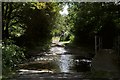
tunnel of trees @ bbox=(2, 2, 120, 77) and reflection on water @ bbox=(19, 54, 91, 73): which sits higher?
tunnel of trees @ bbox=(2, 2, 120, 77)

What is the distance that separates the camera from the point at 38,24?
29.0 m

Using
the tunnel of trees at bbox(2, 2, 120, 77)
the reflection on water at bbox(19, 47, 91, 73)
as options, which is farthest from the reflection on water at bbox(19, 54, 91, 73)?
the tunnel of trees at bbox(2, 2, 120, 77)

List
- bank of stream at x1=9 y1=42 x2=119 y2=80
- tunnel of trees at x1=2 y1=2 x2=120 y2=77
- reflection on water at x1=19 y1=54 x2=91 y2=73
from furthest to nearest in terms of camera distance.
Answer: tunnel of trees at x1=2 y1=2 x2=120 y2=77
reflection on water at x1=19 y1=54 x2=91 y2=73
bank of stream at x1=9 y1=42 x2=119 y2=80

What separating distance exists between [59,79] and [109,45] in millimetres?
13935

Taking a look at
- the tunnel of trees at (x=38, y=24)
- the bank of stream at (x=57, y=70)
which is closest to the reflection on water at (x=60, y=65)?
the bank of stream at (x=57, y=70)

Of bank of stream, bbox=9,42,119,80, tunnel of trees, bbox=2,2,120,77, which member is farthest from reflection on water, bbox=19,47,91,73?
tunnel of trees, bbox=2,2,120,77

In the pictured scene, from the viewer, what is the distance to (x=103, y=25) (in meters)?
21.1

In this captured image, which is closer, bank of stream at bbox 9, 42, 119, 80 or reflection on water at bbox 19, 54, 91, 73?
bank of stream at bbox 9, 42, 119, 80

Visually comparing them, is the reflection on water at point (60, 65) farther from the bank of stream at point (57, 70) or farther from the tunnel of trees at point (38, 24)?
the tunnel of trees at point (38, 24)

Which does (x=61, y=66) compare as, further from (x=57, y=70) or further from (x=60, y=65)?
(x=57, y=70)

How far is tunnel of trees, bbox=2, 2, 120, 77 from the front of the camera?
53.1 ft

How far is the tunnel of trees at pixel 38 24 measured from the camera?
53.1ft

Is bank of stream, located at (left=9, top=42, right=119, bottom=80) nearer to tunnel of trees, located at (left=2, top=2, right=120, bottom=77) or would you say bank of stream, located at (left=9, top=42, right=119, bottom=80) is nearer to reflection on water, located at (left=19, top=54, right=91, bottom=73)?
reflection on water, located at (left=19, top=54, right=91, bottom=73)

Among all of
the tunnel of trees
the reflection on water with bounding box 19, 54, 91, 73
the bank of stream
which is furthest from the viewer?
the tunnel of trees
